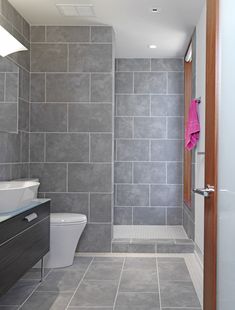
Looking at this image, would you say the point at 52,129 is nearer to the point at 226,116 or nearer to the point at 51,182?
the point at 51,182

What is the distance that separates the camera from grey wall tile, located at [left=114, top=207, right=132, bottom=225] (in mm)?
4988

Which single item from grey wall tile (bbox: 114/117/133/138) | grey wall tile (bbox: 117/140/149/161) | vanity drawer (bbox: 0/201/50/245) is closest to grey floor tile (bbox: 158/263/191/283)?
vanity drawer (bbox: 0/201/50/245)

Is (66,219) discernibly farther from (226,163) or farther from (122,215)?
(226,163)

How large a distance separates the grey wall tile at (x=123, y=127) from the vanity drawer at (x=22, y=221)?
218cm

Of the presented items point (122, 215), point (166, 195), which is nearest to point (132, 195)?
point (122, 215)

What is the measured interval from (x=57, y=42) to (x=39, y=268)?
96.7 inches

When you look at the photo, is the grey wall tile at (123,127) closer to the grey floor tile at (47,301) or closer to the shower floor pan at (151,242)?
the shower floor pan at (151,242)

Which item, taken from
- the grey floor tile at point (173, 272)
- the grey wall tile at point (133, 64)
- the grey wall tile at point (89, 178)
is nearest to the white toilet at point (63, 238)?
the grey wall tile at point (89, 178)

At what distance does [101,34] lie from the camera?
12.7 feet

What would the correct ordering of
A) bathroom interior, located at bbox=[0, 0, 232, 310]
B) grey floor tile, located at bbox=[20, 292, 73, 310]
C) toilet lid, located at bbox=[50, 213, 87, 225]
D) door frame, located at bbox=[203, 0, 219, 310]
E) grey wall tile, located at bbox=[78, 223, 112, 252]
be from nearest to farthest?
1. door frame, located at bbox=[203, 0, 219, 310]
2. grey floor tile, located at bbox=[20, 292, 73, 310]
3. bathroom interior, located at bbox=[0, 0, 232, 310]
4. toilet lid, located at bbox=[50, 213, 87, 225]
5. grey wall tile, located at bbox=[78, 223, 112, 252]

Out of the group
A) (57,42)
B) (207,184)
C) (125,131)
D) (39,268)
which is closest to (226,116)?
(207,184)

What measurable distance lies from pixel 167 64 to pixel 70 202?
2.50 metres

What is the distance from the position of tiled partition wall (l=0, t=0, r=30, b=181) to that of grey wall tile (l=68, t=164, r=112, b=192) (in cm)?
53

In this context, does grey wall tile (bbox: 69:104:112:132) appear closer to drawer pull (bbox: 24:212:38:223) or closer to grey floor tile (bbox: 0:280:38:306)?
drawer pull (bbox: 24:212:38:223)
